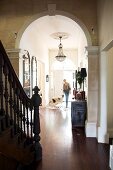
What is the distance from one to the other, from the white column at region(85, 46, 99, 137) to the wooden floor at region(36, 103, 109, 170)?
12.1 inches

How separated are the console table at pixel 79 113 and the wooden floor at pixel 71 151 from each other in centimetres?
25

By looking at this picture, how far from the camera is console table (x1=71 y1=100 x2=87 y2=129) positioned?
6387mm

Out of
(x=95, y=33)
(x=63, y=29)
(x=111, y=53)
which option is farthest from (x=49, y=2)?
(x=63, y=29)

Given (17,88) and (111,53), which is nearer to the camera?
(17,88)

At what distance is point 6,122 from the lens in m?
2.84

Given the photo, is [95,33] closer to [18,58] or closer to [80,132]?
[18,58]

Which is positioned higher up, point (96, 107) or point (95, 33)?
point (95, 33)

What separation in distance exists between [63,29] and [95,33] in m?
2.71

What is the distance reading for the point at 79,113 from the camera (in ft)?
21.1

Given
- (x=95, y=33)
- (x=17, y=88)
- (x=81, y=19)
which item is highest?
(x=81, y=19)

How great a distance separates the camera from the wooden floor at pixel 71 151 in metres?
3.72

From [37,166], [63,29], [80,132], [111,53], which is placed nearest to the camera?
[37,166]

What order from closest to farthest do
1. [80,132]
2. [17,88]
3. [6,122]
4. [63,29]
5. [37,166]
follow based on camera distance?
[6,122]
[17,88]
[37,166]
[80,132]
[63,29]

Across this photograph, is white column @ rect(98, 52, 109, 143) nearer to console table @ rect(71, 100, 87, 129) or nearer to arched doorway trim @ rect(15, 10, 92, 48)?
arched doorway trim @ rect(15, 10, 92, 48)
